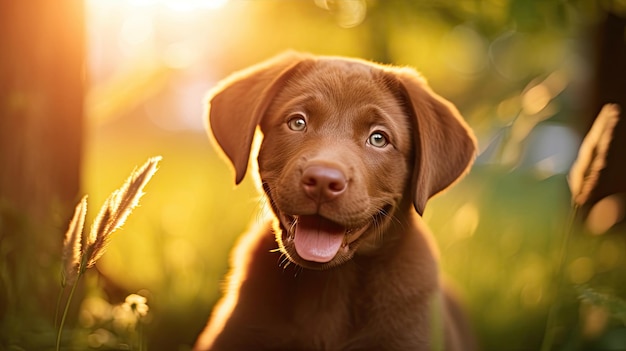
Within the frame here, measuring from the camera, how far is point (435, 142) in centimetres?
343

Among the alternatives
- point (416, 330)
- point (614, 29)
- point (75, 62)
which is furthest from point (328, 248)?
point (614, 29)

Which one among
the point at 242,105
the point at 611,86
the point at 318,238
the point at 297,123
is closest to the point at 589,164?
the point at 318,238

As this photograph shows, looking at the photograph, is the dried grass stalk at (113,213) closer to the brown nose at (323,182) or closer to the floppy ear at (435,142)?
the brown nose at (323,182)

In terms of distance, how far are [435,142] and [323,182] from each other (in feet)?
2.49

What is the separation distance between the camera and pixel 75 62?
172 inches

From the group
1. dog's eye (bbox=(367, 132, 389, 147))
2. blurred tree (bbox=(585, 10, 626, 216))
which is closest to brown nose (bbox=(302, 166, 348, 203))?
dog's eye (bbox=(367, 132, 389, 147))

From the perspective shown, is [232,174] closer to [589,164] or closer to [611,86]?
[589,164]

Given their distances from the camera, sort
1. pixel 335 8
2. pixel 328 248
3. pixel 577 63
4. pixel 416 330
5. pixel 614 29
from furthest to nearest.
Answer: pixel 577 63, pixel 614 29, pixel 335 8, pixel 416 330, pixel 328 248

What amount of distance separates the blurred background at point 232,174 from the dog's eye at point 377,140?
619 mm

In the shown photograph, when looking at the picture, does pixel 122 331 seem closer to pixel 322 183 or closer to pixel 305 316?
pixel 305 316

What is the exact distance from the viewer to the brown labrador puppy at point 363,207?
3236 mm

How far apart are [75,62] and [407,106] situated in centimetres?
198

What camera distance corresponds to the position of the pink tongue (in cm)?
304

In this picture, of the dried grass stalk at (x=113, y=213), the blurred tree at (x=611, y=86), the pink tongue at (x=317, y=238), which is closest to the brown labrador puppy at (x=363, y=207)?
the pink tongue at (x=317, y=238)
